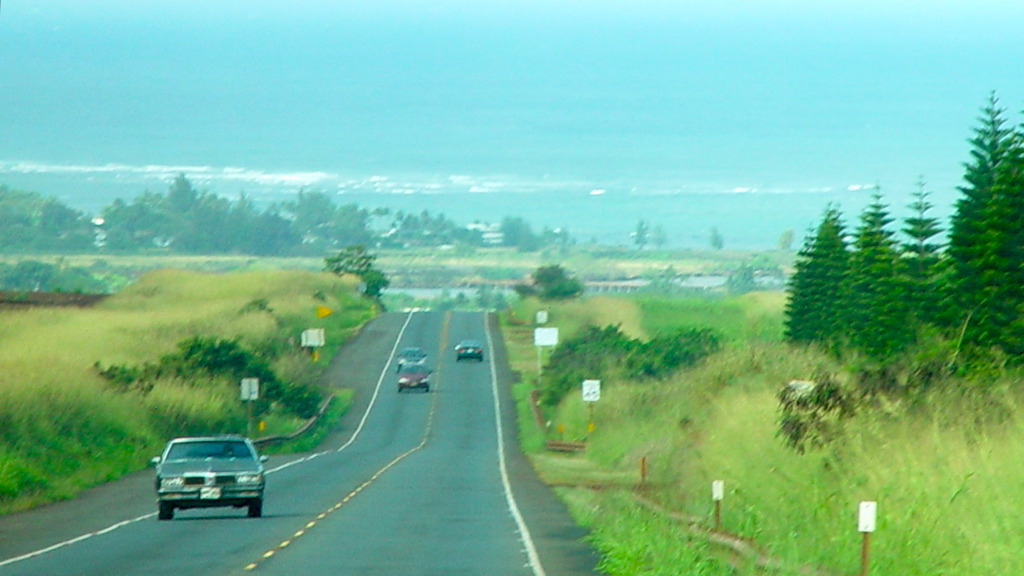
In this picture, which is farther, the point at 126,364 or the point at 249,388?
the point at 126,364

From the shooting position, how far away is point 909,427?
Result: 85.4 ft

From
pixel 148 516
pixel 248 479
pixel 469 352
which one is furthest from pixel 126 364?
pixel 248 479

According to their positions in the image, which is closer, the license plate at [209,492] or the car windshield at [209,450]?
the license plate at [209,492]

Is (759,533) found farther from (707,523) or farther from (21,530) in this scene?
(21,530)

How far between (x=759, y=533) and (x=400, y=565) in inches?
269

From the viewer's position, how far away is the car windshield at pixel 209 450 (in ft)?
103

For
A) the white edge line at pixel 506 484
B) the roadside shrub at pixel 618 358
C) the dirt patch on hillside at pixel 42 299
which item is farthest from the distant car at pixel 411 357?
the dirt patch on hillside at pixel 42 299

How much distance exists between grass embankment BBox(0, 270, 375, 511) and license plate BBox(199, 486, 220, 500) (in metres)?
6.37

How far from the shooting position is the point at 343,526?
29.7 metres

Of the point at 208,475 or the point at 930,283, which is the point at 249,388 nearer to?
the point at 930,283

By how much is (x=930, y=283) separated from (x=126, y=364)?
35.7 meters

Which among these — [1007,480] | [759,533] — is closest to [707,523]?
[759,533]

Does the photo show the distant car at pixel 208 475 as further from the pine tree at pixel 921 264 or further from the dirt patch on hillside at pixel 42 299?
the dirt patch on hillside at pixel 42 299

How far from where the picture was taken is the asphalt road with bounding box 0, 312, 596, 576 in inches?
888
